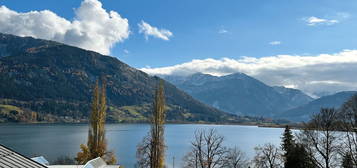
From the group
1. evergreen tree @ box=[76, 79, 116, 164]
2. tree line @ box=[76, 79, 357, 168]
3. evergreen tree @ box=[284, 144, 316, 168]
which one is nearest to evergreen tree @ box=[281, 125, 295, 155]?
tree line @ box=[76, 79, 357, 168]

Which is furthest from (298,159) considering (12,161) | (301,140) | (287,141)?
(12,161)

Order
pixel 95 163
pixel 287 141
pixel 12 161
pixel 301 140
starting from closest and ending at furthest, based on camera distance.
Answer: pixel 12 161 → pixel 95 163 → pixel 301 140 → pixel 287 141

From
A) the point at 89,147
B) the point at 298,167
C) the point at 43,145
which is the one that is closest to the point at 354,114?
the point at 298,167

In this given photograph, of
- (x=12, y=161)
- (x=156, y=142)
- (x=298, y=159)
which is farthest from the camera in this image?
(x=298, y=159)

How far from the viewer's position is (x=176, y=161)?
102 metres

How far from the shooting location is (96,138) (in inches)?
1972

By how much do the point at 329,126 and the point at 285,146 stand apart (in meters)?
19.8

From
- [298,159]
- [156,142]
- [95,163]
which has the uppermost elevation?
[156,142]

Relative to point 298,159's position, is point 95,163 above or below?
above

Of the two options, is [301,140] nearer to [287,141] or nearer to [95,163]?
[287,141]

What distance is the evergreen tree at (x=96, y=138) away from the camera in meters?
48.1

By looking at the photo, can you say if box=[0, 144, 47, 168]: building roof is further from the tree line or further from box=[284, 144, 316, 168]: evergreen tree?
box=[284, 144, 316, 168]: evergreen tree

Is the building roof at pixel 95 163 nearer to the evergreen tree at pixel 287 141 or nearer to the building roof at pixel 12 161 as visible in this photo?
the building roof at pixel 12 161

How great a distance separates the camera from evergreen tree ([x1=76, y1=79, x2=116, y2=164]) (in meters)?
48.1
